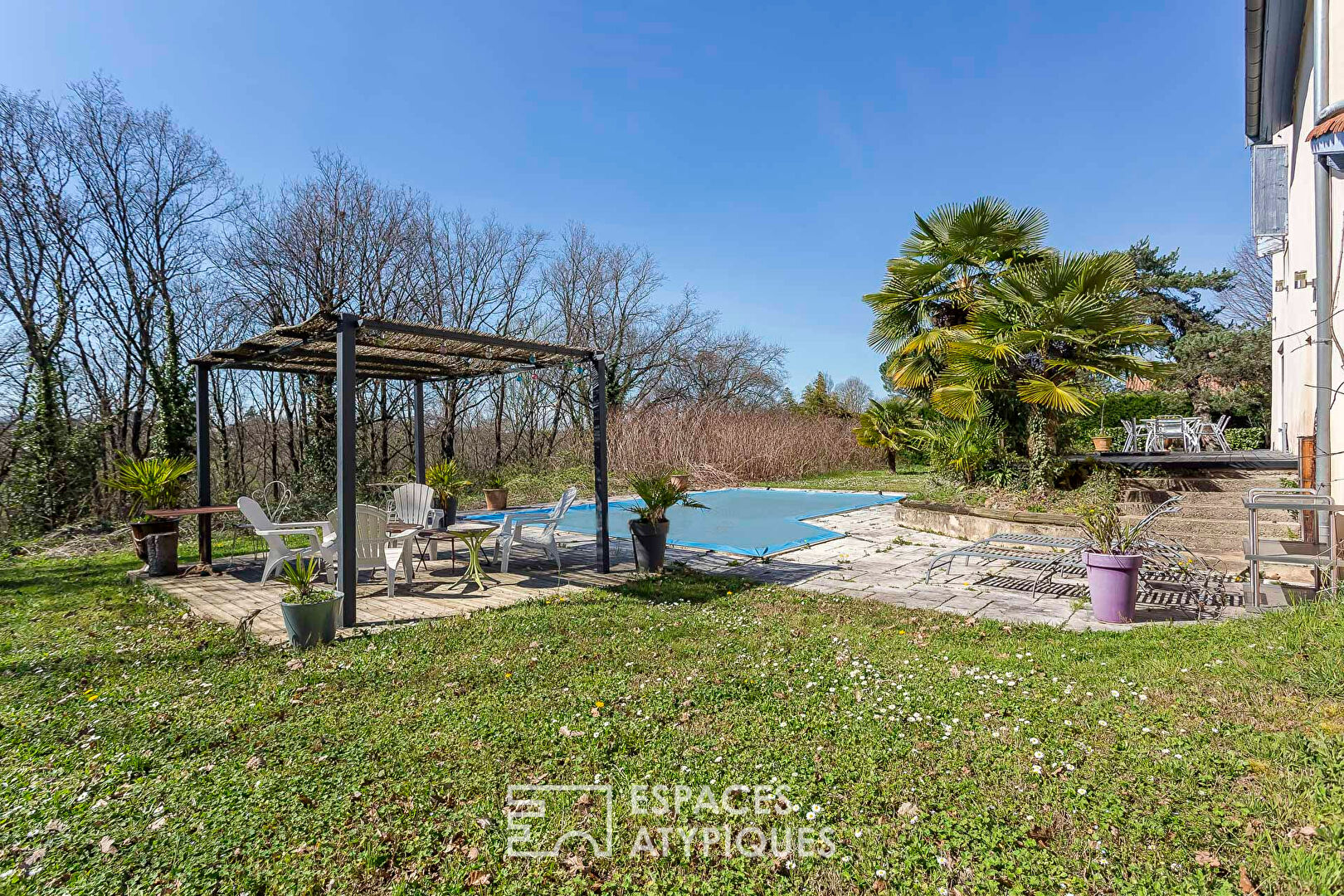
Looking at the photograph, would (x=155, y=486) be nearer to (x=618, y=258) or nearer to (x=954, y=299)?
(x=954, y=299)

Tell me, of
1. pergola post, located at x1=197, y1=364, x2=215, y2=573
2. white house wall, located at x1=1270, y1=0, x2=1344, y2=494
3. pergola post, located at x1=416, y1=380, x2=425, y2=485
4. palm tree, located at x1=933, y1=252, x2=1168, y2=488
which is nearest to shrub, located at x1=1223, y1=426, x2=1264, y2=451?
white house wall, located at x1=1270, y1=0, x2=1344, y2=494

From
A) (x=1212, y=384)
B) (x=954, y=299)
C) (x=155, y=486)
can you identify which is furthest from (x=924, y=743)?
(x=1212, y=384)

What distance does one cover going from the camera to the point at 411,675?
366cm

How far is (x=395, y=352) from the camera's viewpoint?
6.71 metres

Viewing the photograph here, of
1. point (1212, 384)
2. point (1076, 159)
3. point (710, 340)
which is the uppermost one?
point (1076, 159)

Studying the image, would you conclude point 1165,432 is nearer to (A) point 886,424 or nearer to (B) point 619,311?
Result: (A) point 886,424

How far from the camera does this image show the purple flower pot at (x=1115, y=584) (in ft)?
14.7

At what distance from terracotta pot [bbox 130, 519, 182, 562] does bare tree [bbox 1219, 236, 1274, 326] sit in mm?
28742

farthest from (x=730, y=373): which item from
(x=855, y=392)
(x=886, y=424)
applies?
(x=855, y=392)

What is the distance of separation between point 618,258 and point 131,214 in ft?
40.1

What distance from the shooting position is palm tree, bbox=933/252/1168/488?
804cm

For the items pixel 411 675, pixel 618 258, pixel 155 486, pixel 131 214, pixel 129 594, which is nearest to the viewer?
pixel 411 675

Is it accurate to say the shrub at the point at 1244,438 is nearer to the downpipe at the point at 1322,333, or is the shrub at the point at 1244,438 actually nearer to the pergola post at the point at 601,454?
the downpipe at the point at 1322,333

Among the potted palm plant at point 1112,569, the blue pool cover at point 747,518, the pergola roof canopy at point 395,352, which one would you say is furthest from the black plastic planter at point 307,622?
the potted palm plant at point 1112,569
